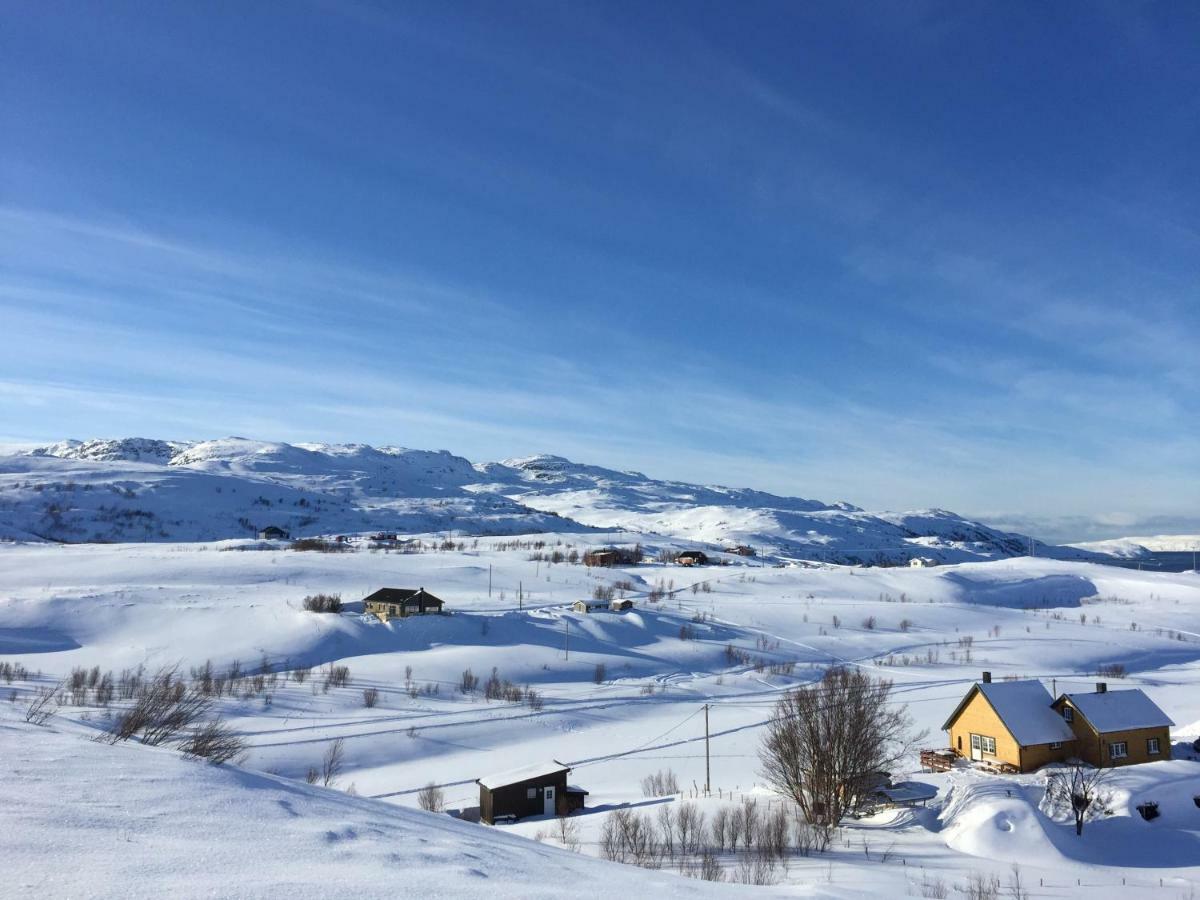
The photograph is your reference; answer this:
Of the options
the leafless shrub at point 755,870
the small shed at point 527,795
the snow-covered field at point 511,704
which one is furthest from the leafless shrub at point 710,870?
the small shed at point 527,795

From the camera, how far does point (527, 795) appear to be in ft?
76.4

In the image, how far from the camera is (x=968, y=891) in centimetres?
1455

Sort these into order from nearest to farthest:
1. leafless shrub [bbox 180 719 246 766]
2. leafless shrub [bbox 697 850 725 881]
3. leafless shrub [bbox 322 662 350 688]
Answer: leafless shrub [bbox 180 719 246 766], leafless shrub [bbox 697 850 725 881], leafless shrub [bbox 322 662 350 688]

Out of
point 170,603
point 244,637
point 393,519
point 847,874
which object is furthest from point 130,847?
point 393,519

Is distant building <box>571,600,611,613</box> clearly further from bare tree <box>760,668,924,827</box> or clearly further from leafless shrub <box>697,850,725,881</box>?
leafless shrub <box>697,850,725,881</box>

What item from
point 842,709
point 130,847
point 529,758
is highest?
point 130,847

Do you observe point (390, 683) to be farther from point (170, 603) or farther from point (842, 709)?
point (842, 709)

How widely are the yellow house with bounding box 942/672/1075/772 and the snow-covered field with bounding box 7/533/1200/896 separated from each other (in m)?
2.68

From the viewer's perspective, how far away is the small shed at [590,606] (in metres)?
58.8

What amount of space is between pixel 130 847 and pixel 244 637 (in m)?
44.6

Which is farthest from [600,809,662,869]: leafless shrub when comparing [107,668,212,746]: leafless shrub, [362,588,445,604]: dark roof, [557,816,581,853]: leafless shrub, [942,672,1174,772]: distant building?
[362,588,445,604]: dark roof

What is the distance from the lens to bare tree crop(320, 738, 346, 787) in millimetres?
26136

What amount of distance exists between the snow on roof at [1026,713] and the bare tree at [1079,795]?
395 cm

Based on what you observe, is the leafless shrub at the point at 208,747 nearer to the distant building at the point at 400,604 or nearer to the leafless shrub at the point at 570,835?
the leafless shrub at the point at 570,835
